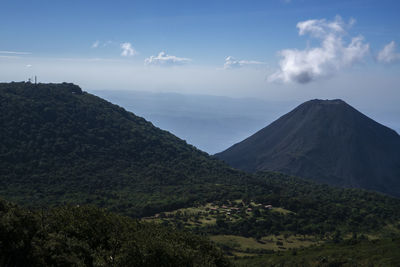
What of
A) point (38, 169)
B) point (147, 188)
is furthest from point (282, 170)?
point (38, 169)

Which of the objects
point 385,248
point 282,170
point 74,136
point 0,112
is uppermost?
point 0,112

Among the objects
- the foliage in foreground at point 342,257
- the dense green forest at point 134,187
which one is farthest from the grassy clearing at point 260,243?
the foliage in foreground at point 342,257

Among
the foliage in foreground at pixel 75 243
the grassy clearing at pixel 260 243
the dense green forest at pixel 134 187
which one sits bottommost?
the grassy clearing at pixel 260 243

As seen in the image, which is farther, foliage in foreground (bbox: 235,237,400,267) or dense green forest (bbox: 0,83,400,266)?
dense green forest (bbox: 0,83,400,266)

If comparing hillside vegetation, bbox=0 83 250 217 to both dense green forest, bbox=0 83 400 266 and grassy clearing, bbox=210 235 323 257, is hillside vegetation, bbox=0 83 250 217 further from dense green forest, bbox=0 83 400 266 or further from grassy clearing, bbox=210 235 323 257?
grassy clearing, bbox=210 235 323 257

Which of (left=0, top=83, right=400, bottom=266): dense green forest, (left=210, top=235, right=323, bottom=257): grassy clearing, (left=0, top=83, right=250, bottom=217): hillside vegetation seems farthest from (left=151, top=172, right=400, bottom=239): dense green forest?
(left=0, top=83, right=250, bottom=217): hillside vegetation

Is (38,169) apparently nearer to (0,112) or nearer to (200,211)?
(0,112)

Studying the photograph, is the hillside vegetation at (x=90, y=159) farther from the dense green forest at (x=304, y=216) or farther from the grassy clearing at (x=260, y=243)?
the grassy clearing at (x=260, y=243)
